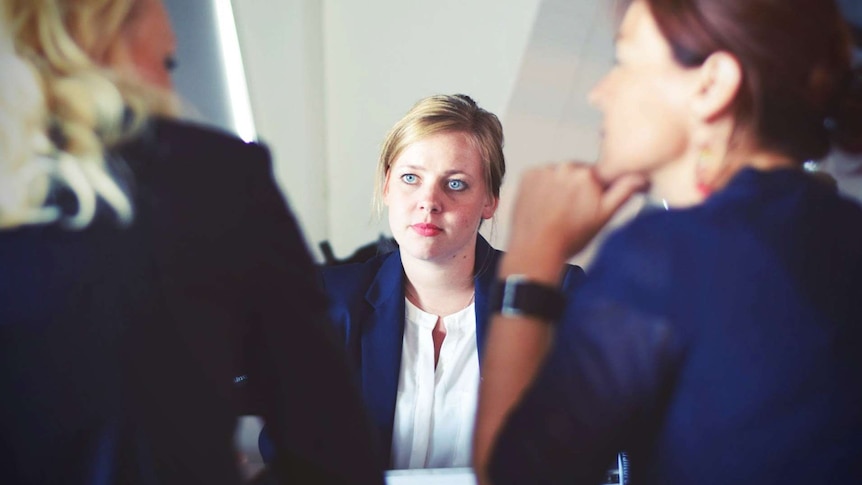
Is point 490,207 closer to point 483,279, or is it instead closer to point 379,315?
point 483,279

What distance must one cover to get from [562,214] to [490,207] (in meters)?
0.13

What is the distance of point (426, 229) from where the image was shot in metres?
1.06

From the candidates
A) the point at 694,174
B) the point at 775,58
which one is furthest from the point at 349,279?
the point at 775,58

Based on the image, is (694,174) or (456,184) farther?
(456,184)

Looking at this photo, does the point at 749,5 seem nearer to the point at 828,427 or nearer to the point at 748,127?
the point at 748,127

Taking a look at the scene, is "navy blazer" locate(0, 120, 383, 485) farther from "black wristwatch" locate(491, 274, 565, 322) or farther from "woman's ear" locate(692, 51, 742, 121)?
"woman's ear" locate(692, 51, 742, 121)

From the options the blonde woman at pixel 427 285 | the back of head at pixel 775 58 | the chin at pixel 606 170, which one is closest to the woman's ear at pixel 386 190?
the blonde woman at pixel 427 285

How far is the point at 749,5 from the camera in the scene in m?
0.90

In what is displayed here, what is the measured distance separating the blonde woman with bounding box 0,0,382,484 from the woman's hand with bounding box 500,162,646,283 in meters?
0.30

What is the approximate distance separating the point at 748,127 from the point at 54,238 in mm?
850

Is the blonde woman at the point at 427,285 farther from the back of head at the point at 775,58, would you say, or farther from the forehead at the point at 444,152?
the back of head at the point at 775,58

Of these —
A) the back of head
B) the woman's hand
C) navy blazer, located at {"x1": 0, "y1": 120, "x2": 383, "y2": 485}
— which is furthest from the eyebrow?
the back of head

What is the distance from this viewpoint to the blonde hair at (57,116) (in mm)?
835

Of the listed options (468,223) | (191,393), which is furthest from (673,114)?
(191,393)
